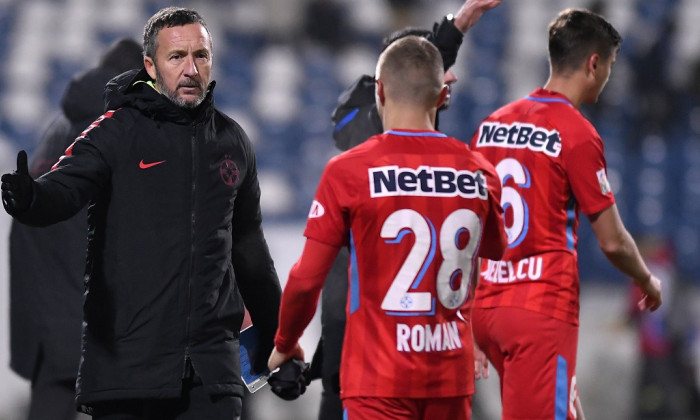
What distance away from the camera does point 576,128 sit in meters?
4.00

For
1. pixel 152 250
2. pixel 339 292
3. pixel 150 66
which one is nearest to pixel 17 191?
pixel 152 250

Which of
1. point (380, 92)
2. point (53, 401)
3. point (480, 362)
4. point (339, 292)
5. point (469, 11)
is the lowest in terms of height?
point (53, 401)

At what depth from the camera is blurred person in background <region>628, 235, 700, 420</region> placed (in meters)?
7.78

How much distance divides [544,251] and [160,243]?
157 cm

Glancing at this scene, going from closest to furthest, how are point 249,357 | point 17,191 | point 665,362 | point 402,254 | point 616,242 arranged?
point 17,191 < point 402,254 < point 249,357 < point 616,242 < point 665,362

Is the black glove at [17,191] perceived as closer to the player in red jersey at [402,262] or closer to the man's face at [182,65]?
the man's face at [182,65]

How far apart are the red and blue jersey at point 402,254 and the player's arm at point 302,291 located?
0.04 m

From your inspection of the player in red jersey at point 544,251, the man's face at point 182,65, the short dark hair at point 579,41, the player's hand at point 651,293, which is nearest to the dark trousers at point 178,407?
the man's face at point 182,65

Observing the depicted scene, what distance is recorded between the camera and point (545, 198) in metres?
4.03

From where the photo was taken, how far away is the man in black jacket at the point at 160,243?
310cm

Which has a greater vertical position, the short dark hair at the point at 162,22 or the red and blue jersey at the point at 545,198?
the short dark hair at the point at 162,22

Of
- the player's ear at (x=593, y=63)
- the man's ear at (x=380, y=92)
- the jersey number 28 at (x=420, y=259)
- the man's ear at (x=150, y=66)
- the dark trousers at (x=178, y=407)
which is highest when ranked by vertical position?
the player's ear at (x=593, y=63)

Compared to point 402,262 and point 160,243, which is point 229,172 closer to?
point 160,243

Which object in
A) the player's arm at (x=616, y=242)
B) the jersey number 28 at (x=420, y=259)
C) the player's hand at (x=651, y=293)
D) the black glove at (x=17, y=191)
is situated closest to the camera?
the black glove at (x=17, y=191)
